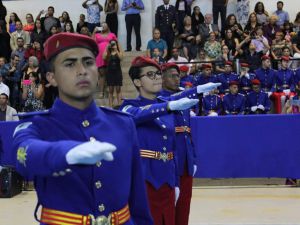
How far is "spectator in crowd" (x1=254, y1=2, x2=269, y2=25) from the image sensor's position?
1895 centimetres

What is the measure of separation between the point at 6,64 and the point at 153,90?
1179cm

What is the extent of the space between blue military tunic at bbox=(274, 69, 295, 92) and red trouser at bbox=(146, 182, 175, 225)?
32.3 feet

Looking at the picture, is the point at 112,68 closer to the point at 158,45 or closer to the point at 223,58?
the point at 158,45

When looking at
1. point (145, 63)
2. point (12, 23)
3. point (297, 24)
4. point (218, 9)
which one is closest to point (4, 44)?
point (12, 23)

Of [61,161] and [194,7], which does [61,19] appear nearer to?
[194,7]

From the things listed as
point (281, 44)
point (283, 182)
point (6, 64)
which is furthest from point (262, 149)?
point (6, 64)

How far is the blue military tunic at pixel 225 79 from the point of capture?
1532 cm

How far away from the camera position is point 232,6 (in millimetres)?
20891

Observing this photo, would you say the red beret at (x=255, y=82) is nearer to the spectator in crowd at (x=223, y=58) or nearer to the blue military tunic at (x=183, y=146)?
the spectator in crowd at (x=223, y=58)

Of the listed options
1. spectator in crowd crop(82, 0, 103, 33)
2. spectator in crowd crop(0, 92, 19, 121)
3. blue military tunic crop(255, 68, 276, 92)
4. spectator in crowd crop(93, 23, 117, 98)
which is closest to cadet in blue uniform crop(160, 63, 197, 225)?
spectator in crowd crop(0, 92, 19, 121)

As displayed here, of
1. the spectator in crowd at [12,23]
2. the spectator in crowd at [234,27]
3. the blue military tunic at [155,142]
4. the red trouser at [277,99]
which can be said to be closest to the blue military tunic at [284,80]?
the red trouser at [277,99]

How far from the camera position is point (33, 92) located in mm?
15773

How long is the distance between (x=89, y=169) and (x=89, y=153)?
630mm

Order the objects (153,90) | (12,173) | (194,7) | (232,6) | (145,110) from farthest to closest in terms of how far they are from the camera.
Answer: (232,6) → (194,7) → (12,173) → (153,90) → (145,110)
